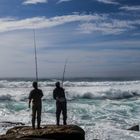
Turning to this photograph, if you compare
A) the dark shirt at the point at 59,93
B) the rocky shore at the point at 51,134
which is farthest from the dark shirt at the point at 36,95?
the rocky shore at the point at 51,134

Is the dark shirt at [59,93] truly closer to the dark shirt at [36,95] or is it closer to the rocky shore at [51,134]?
the dark shirt at [36,95]

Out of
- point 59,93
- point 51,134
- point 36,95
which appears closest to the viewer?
point 51,134

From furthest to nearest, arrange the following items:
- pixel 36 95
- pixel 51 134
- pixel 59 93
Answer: pixel 59 93, pixel 36 95, pixel 51 134

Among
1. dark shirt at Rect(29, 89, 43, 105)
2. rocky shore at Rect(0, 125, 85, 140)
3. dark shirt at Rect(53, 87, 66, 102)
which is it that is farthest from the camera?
dark shirt at Rect(53, 87, 66, 102)

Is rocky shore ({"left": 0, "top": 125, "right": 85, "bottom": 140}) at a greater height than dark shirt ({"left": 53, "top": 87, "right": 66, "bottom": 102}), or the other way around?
dark shirt ({"left": 53, "top": 87, "right": 66, "bottom": 102})

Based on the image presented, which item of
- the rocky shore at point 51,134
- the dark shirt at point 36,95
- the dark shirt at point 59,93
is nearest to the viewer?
the rocky shore at point 51,134

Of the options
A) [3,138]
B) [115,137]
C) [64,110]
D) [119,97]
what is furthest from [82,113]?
[119,97]

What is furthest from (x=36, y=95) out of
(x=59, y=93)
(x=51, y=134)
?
(x=51, y=134)

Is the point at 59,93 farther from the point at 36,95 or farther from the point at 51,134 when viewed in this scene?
the point at 51,134

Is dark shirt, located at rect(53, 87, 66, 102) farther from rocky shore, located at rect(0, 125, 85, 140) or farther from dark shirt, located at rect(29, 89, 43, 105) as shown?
rocky shore, located at rect(0, 125, 85, 140)

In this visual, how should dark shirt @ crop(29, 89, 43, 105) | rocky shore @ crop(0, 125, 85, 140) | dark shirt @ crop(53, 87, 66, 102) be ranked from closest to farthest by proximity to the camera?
1. rocky shore @ crop(0, 125, 85, 140)
2. dark shirt @ crop(29, 89, 43, 105)
3. dark shirt @ crop(53, 87, 66, 102)

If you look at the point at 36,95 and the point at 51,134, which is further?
the point at 36,95

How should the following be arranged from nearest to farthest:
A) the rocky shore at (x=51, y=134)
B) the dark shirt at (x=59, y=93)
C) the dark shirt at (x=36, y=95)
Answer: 1. the rocky shore at (x=51, y=134)
2. the dark shirt at (x=36, y=95)
3. the dark shirt at (x=59, y=93)

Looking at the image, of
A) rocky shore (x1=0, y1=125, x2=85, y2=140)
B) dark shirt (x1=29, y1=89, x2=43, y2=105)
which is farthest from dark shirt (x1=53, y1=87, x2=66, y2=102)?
rocky shore (x1=0, y1=125, x2=85, y2=140)
